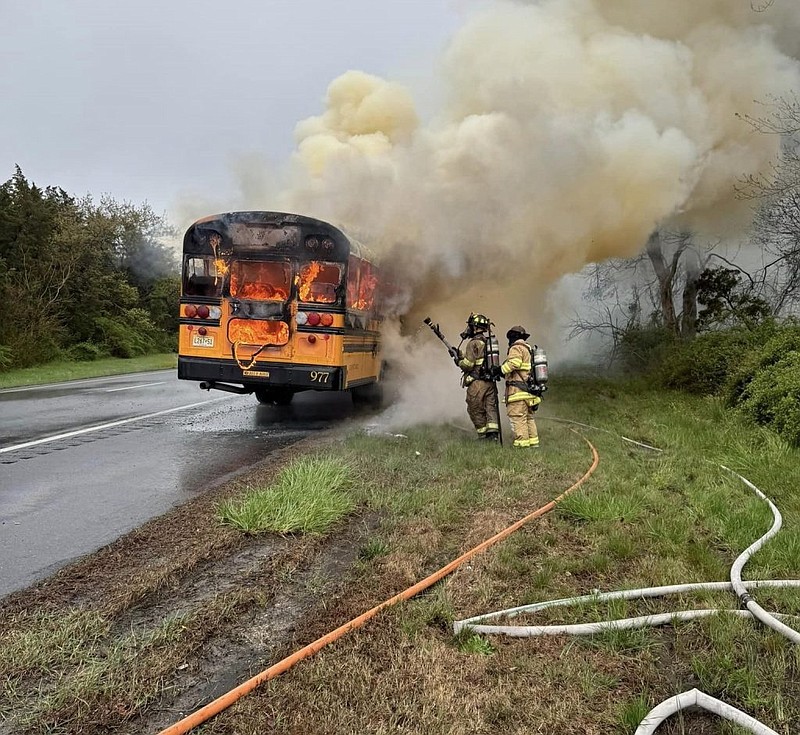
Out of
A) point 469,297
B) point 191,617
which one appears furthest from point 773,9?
point 191,617

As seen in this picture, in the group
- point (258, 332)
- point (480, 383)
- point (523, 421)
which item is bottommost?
point (523, 421)

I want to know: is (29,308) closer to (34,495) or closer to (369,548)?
(34,495)

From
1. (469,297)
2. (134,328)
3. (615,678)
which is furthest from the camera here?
(134,328)

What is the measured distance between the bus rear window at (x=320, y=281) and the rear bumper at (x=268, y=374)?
36.0 inches

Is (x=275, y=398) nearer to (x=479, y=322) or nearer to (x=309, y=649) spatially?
(x=479, y=322)

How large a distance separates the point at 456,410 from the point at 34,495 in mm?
6117

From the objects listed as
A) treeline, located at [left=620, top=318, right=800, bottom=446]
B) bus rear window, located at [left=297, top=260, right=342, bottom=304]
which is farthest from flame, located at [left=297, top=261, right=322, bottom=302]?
treeline, located at [left=620, top=318, right=800, bottom=446]

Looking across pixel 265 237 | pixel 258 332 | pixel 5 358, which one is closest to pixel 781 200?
pixel 265 237

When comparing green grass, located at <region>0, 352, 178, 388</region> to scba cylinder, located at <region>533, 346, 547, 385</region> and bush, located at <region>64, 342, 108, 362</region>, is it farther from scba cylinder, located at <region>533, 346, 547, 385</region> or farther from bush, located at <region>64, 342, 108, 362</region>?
scba cylinder, located at <region>533, 346, 547, 385</region>

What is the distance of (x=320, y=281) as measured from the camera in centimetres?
837

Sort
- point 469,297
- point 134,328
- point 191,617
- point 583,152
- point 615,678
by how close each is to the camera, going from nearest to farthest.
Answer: point 615,678, point 191,617, point 583,152, point 469,297, point 134,328

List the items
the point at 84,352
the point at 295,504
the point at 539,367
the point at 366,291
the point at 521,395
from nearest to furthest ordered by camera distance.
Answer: the point at 295,504, the point at 539,367, the point at 521,395, the point at 366,291, the point at 84,352

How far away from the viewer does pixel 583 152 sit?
960 cm

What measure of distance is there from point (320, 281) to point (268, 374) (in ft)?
4.60
